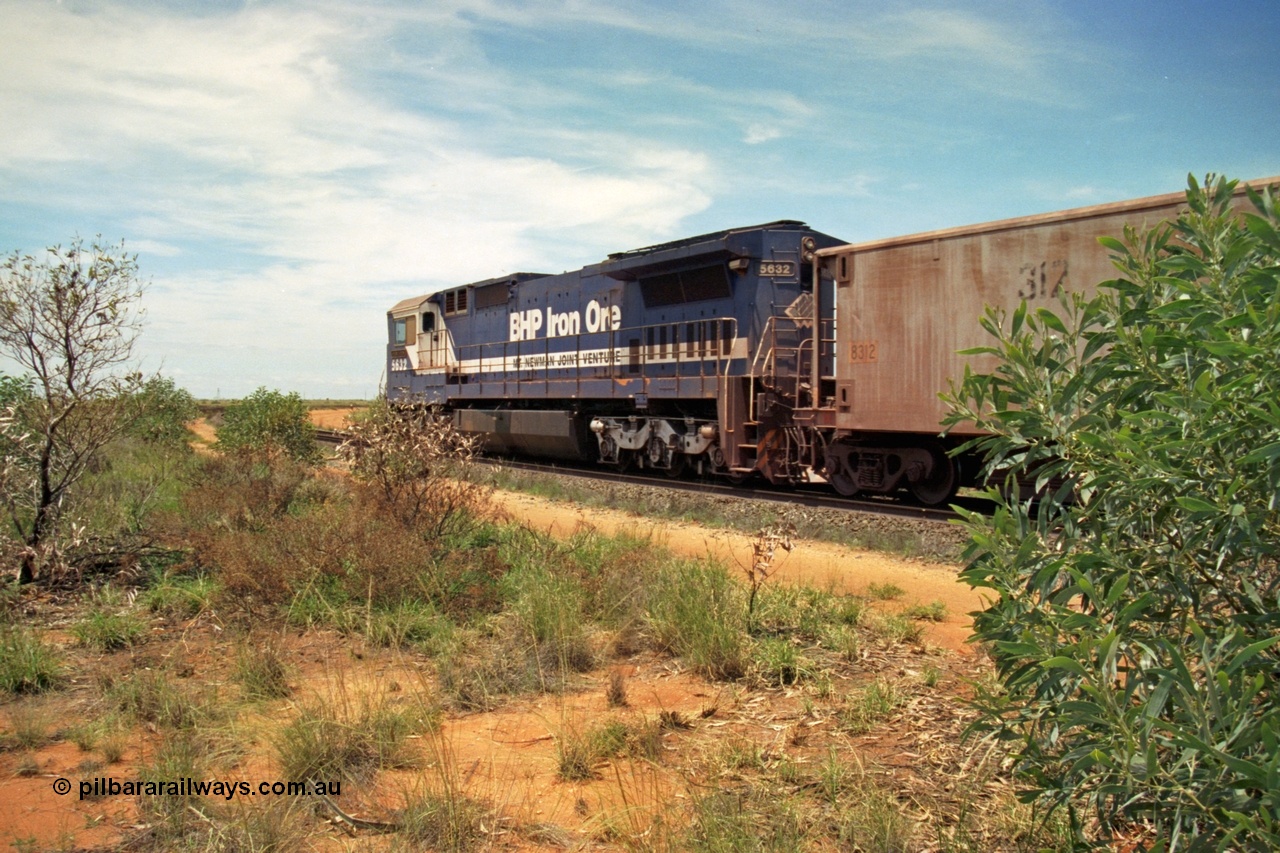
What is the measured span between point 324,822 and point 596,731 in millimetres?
1366

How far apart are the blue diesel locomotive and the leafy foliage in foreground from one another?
9391 mm

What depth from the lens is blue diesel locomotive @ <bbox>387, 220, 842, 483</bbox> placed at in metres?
14.6

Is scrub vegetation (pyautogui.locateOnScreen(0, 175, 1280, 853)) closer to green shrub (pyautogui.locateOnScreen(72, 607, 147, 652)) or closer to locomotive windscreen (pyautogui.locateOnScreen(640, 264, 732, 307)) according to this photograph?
green shrub (pyautogui.locateOnScreen(72, 607, 147, 652))

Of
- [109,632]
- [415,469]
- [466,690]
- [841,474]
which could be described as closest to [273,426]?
[415,469]

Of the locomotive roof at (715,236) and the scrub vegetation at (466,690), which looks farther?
the locomotive roof at (715,236)

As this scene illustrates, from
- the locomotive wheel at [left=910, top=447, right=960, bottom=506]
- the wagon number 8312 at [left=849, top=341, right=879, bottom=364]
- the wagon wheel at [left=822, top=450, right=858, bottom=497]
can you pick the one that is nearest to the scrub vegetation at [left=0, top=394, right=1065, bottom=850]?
the wagon number 8312 at [left=849, top=341, right=879, bottom=364]

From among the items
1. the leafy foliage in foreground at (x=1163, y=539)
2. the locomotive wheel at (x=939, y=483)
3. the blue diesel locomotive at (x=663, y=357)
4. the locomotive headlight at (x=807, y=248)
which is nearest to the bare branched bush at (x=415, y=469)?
the blue diesel locomotive at (x=663, y=357)

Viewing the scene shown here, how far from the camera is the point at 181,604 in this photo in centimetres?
708

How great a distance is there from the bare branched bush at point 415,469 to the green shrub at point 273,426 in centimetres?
890

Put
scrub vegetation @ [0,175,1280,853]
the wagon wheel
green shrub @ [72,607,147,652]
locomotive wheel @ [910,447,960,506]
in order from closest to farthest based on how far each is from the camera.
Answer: scrub vegetation @ [0,175,1280,853]
green shrub @ [72,607,147,652]
locomotive wheel @ [910,447,960,506]
the wagon wheel

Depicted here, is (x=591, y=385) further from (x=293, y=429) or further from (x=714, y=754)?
(x=714, y=754)

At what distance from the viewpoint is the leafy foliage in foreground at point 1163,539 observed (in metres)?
1.96

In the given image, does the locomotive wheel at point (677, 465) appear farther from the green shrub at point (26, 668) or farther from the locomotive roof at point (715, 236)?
the green shrub at point (26, 668)

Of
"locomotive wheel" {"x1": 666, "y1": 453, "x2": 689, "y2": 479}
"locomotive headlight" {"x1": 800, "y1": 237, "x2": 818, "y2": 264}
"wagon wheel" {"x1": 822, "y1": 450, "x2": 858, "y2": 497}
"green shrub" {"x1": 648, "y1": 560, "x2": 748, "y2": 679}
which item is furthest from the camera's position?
"locomotive wheel" {"x1": 666, "y1": 453, "x2": 689, "y2": 479}
